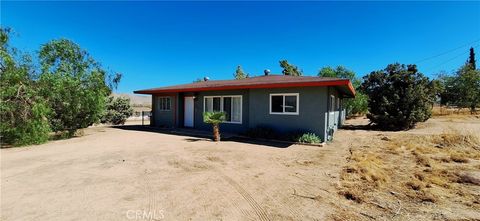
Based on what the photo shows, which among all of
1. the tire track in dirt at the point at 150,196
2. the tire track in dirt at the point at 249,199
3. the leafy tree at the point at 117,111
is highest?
the leafy tree at the point at 117,111

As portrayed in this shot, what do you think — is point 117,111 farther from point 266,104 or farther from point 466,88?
point 466,88

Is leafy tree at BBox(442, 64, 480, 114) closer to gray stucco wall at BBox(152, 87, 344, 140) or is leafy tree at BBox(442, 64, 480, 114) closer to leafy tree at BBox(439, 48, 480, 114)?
leafy tree at BBox(439, 48, 480, 114)

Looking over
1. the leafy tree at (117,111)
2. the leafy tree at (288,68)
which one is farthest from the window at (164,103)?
the leafy tree at (288,68)

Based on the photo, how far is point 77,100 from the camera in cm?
1072

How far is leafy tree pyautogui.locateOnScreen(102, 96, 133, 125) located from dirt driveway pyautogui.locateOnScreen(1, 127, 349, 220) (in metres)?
11.5

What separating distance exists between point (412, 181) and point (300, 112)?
549cm

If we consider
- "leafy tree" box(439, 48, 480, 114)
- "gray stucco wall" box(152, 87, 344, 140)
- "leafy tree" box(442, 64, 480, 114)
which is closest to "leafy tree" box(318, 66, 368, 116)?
"leafy tree" box(439, 48, 480, 114)

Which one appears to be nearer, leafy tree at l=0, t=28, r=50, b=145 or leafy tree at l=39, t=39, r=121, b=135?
leafy tree at l=0, t=28, r=50, b=145

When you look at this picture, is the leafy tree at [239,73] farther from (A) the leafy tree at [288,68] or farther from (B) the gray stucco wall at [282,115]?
(B) the gray stucco wall at [282,115]

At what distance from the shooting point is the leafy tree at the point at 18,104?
8750mm

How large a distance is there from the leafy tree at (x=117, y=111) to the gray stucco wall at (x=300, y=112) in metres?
13.0

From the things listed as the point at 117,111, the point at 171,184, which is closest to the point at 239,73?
the point at 117,111

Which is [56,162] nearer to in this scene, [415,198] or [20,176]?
[20,176]

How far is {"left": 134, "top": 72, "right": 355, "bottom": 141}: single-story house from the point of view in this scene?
31.5 feet
